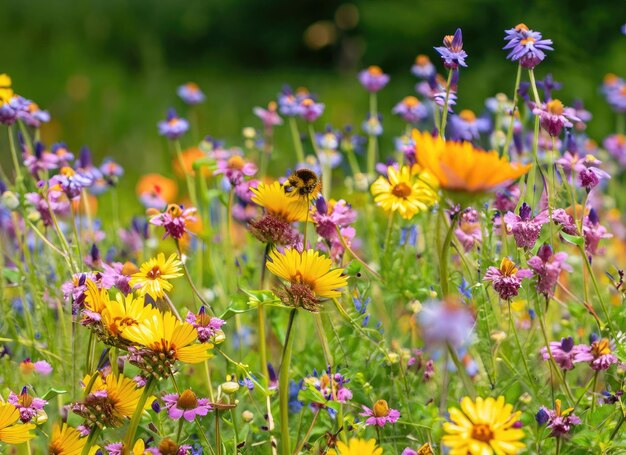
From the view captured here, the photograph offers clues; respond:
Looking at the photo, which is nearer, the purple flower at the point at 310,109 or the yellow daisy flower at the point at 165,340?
the yellow daisy flower at the point at 165,340

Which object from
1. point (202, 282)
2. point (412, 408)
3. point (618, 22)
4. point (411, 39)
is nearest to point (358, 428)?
point (412, 408)

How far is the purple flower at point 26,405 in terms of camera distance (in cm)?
89

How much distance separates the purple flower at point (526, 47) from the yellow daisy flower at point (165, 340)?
0.48 m

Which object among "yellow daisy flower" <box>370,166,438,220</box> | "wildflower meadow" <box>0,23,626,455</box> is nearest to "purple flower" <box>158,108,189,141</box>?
"wildflower meadow" <box>0,23,626,455</box>

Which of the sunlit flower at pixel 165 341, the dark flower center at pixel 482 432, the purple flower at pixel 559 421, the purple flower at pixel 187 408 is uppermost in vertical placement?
the sunlit flower at pixel 165 341

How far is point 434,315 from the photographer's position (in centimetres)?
62

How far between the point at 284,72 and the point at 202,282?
4404 mm

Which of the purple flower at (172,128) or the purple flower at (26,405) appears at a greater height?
the purple flower at (172,128)

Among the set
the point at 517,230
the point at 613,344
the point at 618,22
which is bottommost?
the point at 613,344

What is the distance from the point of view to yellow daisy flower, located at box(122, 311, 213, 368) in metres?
0.78

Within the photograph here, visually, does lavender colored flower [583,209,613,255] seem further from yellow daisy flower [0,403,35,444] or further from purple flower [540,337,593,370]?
yellow daisy flower [0,403,35,444]

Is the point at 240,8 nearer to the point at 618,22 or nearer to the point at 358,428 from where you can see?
the point at 618,22

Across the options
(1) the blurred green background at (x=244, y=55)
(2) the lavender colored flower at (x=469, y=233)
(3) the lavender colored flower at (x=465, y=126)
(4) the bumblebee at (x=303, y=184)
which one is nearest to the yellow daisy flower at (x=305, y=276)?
(4) the bumblebee at (x=303, y=184)

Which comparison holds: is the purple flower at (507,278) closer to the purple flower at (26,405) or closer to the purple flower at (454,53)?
the purple flower at (454,53)
